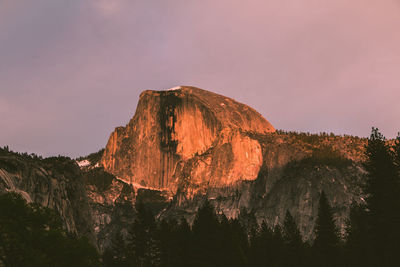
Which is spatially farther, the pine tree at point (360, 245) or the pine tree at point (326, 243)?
the pine tree at point (326, 243)

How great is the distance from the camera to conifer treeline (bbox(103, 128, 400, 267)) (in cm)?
4397

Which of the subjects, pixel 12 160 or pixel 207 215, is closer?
pixel 207 215

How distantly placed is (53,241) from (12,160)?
58803 millimetres

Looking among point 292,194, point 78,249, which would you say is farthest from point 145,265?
point 292,194

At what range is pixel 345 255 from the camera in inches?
2825

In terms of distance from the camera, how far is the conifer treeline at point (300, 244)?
4397cm

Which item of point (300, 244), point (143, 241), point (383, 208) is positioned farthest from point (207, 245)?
point (300, 244)

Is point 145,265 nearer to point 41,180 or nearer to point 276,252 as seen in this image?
point 276,252

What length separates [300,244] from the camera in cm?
8338

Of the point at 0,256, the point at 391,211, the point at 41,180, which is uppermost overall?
the point at 41,180

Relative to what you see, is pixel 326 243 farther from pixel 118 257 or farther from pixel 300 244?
pixel 118 257

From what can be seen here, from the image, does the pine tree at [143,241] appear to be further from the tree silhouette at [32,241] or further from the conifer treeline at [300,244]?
the tree silhouette at [32,241]

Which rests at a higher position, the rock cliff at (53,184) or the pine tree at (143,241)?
the rock cliff at (53,184)

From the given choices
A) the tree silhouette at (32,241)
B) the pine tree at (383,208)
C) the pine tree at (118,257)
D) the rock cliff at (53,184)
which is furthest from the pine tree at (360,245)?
the rock cliff at (53,184)
